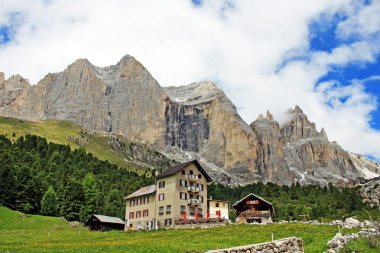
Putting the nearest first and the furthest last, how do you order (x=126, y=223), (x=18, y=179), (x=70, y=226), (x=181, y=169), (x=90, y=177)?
(x=70, y=226) < (x=181, y=169) < (x=126, y=223) < (x=18, y=179) < (x=90, y=177)

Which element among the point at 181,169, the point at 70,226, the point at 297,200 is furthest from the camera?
the point at 297,200

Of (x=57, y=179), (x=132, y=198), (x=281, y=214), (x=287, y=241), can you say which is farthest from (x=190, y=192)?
(x=287, y=241)

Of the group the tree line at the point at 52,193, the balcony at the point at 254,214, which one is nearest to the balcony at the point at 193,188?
the balcony at the point at 254,214

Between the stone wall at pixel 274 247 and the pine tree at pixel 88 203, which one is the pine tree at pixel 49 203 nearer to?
the pine tree at pixel 88 203

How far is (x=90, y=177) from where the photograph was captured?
5551 inches

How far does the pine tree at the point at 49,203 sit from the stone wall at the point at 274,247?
9570cm

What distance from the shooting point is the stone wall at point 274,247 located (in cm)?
2096

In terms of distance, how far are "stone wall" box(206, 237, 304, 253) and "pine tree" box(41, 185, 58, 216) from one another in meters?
95.7

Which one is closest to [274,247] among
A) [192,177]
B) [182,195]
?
[182,195]

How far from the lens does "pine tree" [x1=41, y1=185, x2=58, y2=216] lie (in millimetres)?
109812

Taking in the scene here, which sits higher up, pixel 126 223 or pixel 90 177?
pixel 90 177

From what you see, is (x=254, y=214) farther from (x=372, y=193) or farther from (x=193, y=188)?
(x=372, y=193)

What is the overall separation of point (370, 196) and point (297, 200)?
24016 mm

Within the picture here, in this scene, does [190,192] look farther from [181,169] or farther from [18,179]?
[18,179]
